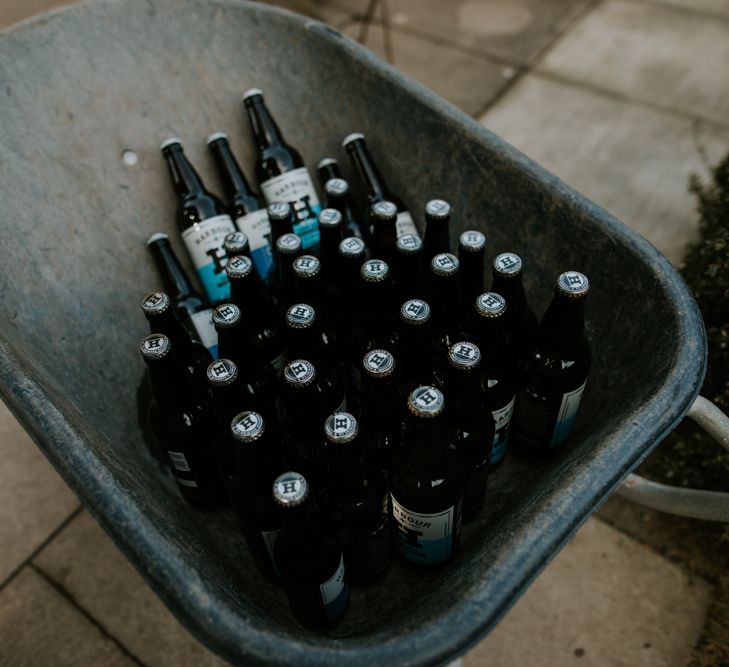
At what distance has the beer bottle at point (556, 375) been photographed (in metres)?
1.38

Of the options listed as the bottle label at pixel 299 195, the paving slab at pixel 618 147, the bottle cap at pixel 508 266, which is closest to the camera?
the bottle cap at pixel 508 266

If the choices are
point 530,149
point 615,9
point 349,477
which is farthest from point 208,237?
point 615,9

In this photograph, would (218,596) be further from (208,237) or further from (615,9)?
(615,9)

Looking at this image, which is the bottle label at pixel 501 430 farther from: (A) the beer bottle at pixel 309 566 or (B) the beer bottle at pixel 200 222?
(B) the beer bottle at pixel 200 222

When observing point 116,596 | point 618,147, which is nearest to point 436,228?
point 116,596

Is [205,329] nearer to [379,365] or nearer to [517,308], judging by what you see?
[379,365]

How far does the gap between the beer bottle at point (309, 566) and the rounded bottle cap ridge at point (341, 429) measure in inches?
3.9

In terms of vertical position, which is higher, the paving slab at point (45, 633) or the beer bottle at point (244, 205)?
the beer bottle at point (244, 205)

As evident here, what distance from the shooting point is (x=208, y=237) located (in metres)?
1.67

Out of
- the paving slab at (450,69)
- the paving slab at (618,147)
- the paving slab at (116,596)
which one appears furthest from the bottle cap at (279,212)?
the paving slab at (450,69)

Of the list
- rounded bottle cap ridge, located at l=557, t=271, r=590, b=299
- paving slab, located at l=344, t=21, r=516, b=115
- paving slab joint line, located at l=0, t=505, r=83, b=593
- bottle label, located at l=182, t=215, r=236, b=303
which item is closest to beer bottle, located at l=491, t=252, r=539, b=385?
rounded bottle cap ridge, located at l=557, t=271, r=590, b=299

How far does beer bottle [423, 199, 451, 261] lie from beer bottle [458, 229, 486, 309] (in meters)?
0.08

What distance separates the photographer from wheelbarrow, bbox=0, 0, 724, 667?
97 cm

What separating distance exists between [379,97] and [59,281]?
0.96 meters
